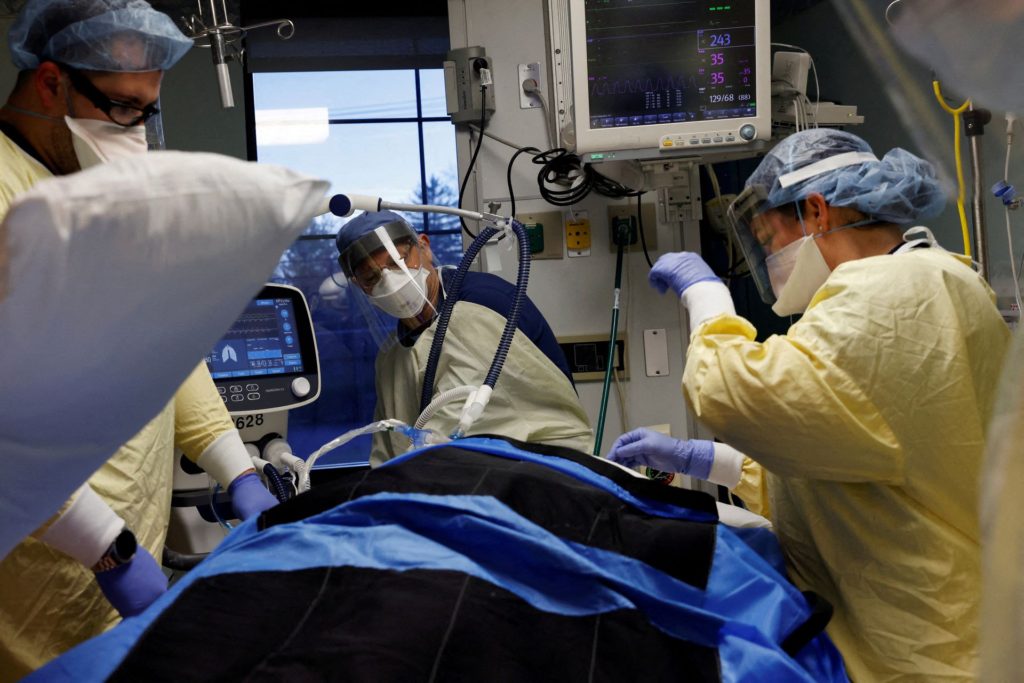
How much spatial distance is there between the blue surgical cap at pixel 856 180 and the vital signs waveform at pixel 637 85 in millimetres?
989

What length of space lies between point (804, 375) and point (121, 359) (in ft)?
2.87

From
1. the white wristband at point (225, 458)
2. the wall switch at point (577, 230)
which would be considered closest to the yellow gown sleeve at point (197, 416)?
the white wristband at point (225, 458)

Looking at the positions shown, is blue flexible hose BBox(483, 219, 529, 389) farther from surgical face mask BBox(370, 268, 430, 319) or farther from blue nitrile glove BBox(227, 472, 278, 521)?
blue nitrile glove BBox(227, 472, 278, 521)

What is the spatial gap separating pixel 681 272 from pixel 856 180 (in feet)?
1.09

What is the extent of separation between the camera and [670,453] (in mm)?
1786

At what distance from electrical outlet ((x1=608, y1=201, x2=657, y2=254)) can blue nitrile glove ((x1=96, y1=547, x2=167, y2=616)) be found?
6.80ft

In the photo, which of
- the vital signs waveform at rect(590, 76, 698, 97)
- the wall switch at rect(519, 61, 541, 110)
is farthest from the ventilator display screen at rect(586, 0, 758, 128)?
the wall switch at rect(519, 61, 541, 110)

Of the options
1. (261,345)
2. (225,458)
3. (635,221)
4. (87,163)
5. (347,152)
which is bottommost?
(225,458)

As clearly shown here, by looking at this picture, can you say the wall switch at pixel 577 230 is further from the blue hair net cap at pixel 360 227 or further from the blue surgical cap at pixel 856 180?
the blue surgical cap at pixel 856 180

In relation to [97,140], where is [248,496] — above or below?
below

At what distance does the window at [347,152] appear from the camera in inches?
161

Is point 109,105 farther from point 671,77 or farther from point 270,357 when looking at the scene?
point 671,77

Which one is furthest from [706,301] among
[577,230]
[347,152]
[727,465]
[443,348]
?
[347,152]

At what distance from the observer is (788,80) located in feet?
9.12
